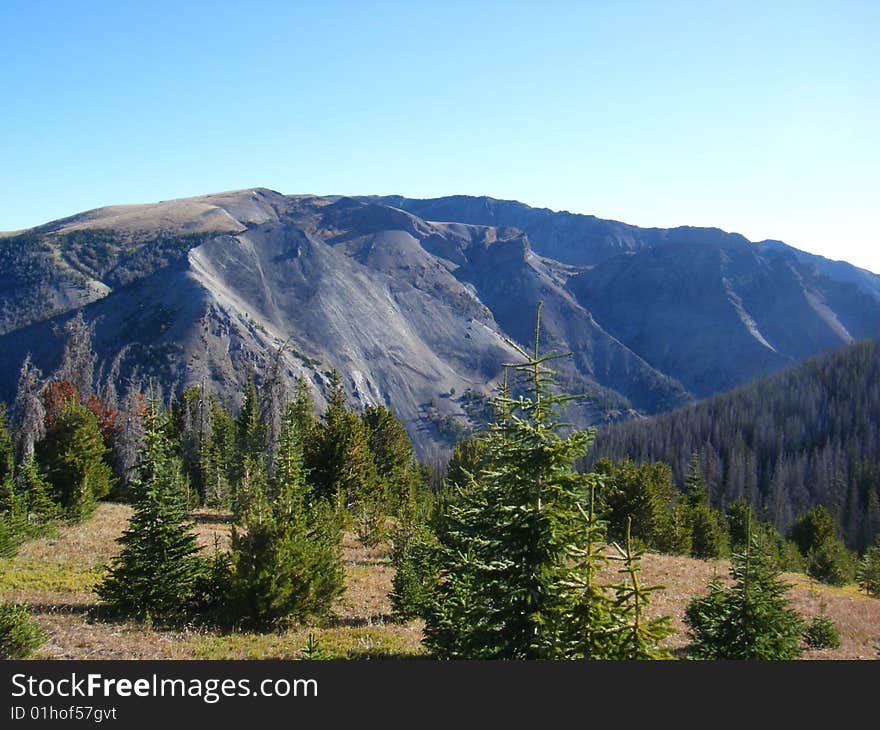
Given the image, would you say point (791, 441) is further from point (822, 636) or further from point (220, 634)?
point (220, 634)

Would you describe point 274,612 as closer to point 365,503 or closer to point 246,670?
point 246,670

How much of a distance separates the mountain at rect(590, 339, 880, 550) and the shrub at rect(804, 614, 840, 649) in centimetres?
9600

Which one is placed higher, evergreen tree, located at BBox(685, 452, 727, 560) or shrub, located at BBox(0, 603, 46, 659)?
shrub, located at BBox(0, 603, 46, 659)

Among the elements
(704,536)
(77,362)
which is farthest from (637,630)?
(77,362)

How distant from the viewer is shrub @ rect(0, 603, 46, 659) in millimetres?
11039

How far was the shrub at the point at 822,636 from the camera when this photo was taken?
20594 mm

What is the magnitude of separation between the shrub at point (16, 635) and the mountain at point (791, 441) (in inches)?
4587

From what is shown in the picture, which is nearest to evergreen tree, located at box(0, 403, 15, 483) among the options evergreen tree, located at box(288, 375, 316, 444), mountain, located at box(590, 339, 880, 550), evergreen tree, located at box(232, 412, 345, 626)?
evergreen tree, located at box(288, 375, 316, 444)

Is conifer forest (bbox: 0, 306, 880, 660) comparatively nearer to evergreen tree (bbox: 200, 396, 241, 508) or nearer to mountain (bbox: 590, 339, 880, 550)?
evergreen tree (bbox: 200, 396, 241, 508)

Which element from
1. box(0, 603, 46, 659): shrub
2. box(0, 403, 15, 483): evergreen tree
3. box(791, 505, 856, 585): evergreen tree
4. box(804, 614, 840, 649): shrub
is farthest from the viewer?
box(791, 505, 856, 585): evergreen tree

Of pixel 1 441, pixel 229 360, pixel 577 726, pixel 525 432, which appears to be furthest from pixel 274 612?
pixel 229 360

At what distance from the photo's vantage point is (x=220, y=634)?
14.6 metres

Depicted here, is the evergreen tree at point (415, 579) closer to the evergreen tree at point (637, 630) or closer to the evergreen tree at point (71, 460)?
the evergreen tree at point (637, 630)

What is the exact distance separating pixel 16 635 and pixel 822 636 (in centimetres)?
2473
